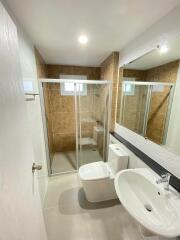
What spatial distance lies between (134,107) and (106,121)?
72cm

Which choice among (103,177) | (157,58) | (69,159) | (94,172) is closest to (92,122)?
(69,159)

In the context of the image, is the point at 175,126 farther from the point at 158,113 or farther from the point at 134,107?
the point at 134,107

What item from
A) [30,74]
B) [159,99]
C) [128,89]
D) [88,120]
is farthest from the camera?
[88,120]

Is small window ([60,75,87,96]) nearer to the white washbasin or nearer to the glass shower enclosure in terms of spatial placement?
the glass shower enclosure

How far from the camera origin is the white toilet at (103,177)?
5.15 feet

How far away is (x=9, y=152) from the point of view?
59 centimetres

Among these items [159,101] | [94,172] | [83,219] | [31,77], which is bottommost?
[83,219]

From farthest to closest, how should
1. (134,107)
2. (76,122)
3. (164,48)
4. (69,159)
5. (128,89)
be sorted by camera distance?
(69,159) → (76,122) → (128,89) → (134,107) → (164,48)

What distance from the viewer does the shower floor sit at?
2.49 metres

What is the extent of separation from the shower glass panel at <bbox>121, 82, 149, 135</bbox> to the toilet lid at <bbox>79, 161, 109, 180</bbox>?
2.48 ft

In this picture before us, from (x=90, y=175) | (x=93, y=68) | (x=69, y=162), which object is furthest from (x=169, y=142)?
(x=93, y=68)

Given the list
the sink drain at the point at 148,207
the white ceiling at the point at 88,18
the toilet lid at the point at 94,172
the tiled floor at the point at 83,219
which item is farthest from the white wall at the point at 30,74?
the sink drain at the point at 148,207

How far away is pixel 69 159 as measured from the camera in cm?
278

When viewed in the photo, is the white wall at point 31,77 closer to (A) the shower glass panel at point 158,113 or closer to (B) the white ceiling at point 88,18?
(B) the white ceiling at point 88,18
